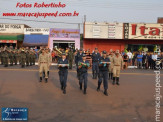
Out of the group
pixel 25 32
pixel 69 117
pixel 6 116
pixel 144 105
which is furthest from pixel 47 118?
pixel 25 32

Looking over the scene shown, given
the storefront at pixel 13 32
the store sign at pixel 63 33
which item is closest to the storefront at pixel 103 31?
the store sign at pixel 63 33

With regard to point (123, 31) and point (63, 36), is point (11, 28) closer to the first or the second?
point (63, 36)

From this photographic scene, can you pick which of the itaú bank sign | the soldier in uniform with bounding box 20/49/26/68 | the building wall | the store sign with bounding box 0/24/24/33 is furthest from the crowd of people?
the store sign with bounding box 0/24/24/33

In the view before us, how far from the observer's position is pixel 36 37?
31.5 metres

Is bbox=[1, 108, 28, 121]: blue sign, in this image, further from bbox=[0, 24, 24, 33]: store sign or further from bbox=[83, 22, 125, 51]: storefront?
bbox=[0, 24, 24, 33]: store sign

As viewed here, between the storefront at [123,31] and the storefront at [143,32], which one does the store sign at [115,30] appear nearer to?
the storefront at [123,31]

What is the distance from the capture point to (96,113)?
641 centimetres

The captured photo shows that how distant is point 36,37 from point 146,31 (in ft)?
52.1

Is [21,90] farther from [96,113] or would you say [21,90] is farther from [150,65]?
[150,65]

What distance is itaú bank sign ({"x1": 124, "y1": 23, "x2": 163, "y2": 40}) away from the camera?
30.8 metres

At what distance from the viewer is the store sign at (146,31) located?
30.7 meters

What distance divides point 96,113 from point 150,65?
15.2 m

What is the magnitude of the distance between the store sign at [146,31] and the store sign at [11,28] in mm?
16314

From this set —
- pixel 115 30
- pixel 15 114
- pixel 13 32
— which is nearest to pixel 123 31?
pixel 115 30
